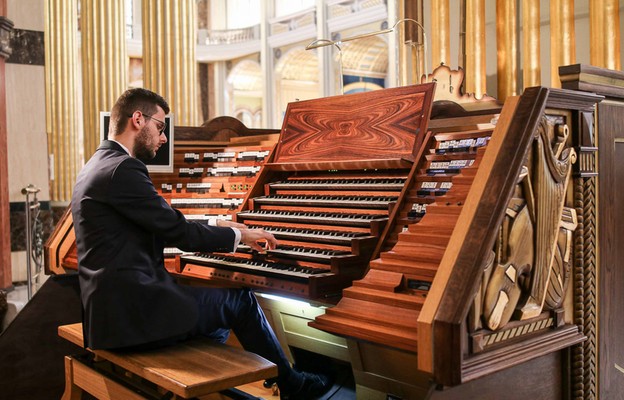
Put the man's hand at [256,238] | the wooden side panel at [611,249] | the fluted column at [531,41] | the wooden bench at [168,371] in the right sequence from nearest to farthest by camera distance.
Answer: the wooden bench at [168,371]
the wooden side panel at [611,249]
the man's hand at [256,238]
the fluted column at [531,41]

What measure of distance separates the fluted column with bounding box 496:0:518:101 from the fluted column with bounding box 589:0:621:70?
85 centimetres

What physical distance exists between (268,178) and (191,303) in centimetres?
125

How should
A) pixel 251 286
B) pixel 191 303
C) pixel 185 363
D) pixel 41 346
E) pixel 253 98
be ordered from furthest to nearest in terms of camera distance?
pixel 253 98 → pixel 41 346 → pixel 251 286 → pixel 191 303 → pixel 185 363

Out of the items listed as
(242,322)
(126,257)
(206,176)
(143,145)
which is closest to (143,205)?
(126,257)

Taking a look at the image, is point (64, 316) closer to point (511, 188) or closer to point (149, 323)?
point (149, 323)

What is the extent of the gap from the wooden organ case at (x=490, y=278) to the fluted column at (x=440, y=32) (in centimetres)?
421

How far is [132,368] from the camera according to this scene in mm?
2455

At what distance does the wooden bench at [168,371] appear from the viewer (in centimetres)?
226

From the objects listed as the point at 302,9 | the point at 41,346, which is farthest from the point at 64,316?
the point at 302,9

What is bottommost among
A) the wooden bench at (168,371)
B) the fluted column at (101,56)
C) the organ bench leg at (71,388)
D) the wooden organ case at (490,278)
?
the organ bench leg at (71,388)

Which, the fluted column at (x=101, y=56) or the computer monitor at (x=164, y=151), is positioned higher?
the fluted column at (x=101, y=56)

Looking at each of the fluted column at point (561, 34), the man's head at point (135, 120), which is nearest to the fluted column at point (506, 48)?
the fluted column at point (561, 34)

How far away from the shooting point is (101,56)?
915cm

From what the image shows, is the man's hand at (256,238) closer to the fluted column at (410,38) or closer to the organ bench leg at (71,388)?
the organ bench leg at (71,388)
